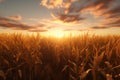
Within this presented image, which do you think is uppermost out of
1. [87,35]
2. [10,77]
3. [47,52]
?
[87,35]

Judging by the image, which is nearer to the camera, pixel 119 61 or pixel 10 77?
pixel 10 77

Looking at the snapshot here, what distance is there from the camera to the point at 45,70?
2.00 metres

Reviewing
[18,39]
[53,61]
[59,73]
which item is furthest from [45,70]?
[18,39]

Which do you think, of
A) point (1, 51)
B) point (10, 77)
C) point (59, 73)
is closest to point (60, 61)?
point (59, 73)

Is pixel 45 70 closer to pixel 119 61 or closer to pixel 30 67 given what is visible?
pixel 30 67

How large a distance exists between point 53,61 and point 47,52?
38 cm

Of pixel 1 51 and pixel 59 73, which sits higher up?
pixel 1 51

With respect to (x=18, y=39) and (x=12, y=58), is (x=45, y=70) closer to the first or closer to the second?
(x=12, y=58)

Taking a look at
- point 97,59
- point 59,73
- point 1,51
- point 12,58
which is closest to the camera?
point 97,59

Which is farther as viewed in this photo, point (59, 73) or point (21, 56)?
point (21, 56)

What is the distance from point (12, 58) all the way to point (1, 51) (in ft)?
1.15

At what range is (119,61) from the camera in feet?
7.38

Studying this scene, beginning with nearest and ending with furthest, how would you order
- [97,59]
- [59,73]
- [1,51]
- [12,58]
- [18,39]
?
[97,59] → [59,73] → [12,58] → [1,51] → [18,39]

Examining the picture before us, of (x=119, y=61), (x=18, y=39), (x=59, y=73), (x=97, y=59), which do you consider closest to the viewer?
(x=97, y=59)
